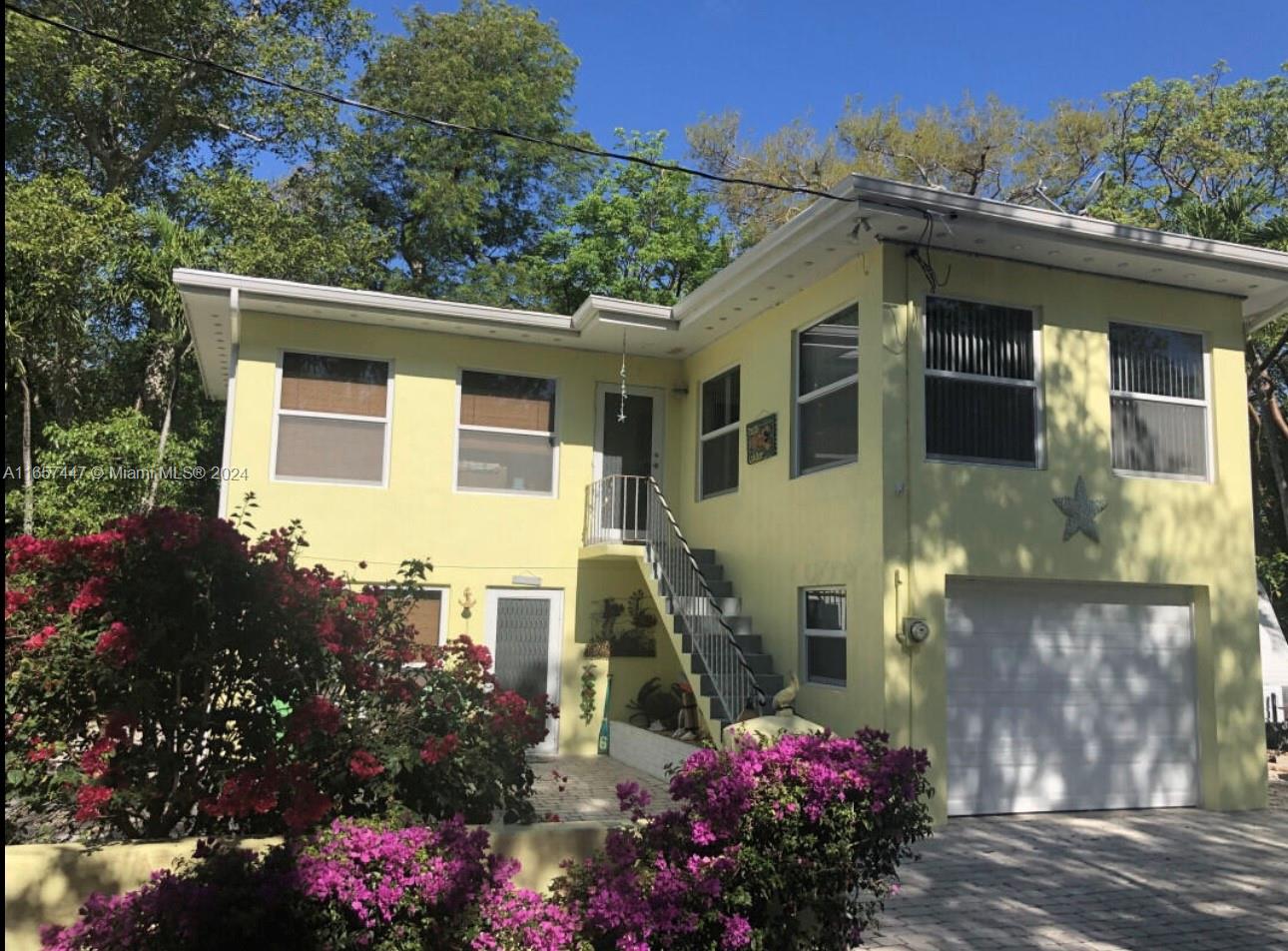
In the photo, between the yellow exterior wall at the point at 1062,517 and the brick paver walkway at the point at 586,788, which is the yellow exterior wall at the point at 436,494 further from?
the yellow exterior wall at the point at 1062,517

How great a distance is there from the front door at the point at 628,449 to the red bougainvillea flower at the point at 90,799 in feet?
26.7

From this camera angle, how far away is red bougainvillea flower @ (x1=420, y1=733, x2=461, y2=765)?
473cm

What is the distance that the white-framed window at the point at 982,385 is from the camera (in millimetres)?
9117

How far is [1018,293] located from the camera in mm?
9414

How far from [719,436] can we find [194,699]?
814 cm

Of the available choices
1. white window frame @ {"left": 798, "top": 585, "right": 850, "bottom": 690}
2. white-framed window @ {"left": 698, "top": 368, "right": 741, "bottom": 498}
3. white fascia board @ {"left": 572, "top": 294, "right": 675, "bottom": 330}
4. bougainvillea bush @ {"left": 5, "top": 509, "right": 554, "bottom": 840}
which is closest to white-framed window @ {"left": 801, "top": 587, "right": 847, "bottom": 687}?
white window frame @ {"left": 798, "top": 585, "right": 850, "bottom": 690}

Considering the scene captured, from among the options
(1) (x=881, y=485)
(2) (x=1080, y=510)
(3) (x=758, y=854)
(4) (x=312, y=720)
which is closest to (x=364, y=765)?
(4) (x=312, y=720)

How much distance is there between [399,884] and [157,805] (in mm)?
1477

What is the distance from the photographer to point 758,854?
442 centimetres

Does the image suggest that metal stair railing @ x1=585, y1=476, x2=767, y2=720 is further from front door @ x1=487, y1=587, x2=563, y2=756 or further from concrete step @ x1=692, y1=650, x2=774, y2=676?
front door @ x1=487, y1=587, x2=563, y2=756

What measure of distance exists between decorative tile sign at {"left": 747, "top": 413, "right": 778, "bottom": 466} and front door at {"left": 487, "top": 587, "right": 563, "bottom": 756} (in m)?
3.05

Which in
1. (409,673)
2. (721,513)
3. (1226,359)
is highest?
(1226,359)

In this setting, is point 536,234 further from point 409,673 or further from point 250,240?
point 409,673

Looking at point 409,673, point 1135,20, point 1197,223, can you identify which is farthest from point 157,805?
point 1135,20
